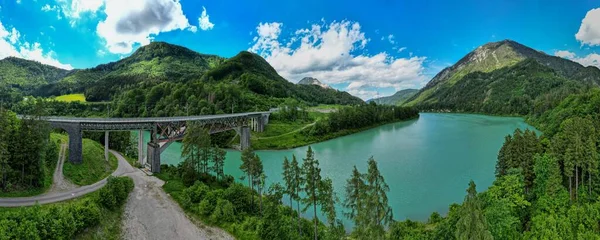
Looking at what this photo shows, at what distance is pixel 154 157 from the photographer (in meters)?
40.1

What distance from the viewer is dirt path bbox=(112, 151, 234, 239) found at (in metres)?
23.9

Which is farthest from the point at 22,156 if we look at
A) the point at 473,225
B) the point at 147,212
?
the point at 473,225

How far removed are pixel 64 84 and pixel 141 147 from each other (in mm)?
152686

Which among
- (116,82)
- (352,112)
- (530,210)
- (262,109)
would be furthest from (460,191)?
(116,82)

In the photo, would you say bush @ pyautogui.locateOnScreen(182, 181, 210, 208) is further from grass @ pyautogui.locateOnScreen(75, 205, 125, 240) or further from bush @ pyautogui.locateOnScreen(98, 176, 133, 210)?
bush @ pyautogui.locateOnScreen(98, 176, 133, 210)

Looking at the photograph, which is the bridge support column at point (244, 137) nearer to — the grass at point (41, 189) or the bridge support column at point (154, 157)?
the bridge support column at point (154, 157)

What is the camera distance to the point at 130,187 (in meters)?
31.4

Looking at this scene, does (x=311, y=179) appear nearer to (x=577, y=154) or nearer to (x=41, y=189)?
(x=41, y=189)

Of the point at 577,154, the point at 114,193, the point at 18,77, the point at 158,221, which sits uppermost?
the point at 18,77

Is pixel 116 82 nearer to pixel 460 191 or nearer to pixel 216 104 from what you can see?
pixel 216 104

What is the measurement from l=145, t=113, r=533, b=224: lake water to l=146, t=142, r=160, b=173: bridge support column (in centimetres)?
1121

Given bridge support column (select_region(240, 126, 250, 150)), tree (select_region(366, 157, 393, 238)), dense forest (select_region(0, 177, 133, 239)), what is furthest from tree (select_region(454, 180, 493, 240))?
bridge support column (select_region(240, 126, 250, 150))

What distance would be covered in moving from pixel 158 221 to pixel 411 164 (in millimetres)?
42927

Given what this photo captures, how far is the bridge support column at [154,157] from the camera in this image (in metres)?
39.8
